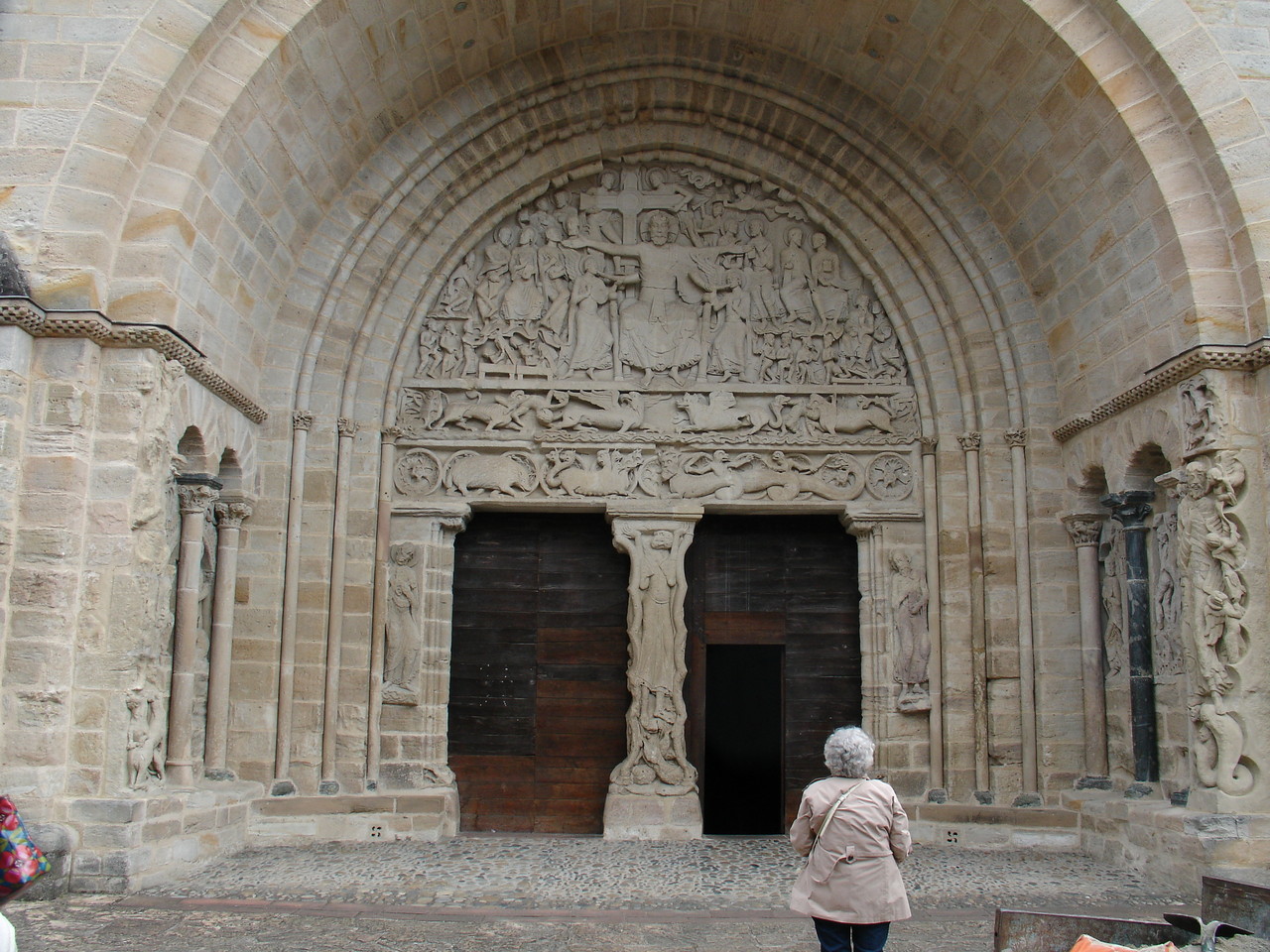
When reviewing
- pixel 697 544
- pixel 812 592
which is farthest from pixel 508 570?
pixel 812 592

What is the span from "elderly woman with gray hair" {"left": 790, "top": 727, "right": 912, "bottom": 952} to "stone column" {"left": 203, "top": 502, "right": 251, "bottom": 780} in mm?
5066

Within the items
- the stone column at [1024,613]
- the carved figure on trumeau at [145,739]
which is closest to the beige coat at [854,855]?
the carved figure on trumeau at [145,739]

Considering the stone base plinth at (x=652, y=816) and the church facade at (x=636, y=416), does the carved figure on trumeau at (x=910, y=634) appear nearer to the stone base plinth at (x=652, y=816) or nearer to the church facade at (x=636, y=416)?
the church facade at (x=636, y=416)

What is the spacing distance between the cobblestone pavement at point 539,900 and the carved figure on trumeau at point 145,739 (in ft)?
2.15

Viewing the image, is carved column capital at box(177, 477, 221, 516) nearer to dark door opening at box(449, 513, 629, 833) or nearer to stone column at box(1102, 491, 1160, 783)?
dark door opening at box(449, 513, 629, 833)

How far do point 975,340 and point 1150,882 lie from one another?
4.09 m

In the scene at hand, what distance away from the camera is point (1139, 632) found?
7.61 m

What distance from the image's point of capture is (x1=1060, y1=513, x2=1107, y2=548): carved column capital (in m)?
8.16

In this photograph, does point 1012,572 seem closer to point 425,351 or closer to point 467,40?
point 425,351

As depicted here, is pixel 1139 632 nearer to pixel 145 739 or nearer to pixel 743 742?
pixel 743 742

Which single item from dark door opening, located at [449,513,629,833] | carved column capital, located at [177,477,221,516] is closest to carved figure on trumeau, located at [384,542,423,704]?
dark door opening, located at [449,513,629,833]

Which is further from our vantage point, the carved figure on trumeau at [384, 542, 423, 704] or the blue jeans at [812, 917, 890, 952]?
the carved figure on trumeau at [384, 542, 423, 704]

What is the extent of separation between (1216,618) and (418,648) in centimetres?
537

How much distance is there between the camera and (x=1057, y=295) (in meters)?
8.39
